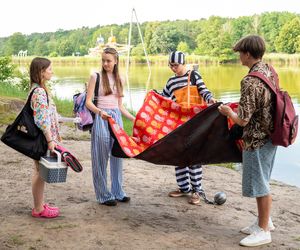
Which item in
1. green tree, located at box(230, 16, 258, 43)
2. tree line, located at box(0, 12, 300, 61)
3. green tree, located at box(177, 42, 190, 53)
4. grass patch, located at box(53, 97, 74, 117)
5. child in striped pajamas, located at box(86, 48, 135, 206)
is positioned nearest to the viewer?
child in striped pajamas, located at box(86, 48, 135, 206)

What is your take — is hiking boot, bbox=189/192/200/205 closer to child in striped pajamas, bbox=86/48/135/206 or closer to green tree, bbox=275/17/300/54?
child in striped pajamas, bbox=86/48/135/206

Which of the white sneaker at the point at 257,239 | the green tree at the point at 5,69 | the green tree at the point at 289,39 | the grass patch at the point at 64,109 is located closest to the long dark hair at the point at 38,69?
the white sneaker at the point at 257,239

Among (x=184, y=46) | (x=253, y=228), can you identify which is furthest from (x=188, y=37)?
(x=253, y=228)

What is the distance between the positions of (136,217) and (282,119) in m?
1.71

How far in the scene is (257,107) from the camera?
3.82 metres

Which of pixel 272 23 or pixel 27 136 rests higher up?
pixel 272 23

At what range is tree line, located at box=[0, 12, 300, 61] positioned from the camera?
61406 millimetres

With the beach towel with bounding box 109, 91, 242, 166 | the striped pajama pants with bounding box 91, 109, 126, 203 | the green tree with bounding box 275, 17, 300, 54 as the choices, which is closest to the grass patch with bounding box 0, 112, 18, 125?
the striped pajama pants with bounding box 91, 109, 126, 203

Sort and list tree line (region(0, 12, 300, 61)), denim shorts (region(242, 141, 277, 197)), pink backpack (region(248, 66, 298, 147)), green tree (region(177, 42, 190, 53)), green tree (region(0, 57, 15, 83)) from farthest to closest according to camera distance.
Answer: green tree (region(177, 42, 190, 53)) → tree line (region(0, 12, 300, 61)) → green tree (region(0, 57, 15, 83)) → denim shorts (region(242, 141, 277, 197)) → pink backpack (region(248, 66, 298, 147))

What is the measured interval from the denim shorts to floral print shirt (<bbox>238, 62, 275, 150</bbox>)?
0.06 metres

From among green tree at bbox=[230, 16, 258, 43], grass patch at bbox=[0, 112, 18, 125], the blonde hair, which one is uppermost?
green tree at bbox=[230, 16, 258, 43]

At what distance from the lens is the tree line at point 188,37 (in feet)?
201

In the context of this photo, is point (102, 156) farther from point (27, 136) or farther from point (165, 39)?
point (165, 39)

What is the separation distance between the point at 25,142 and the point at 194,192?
6.18 ft
